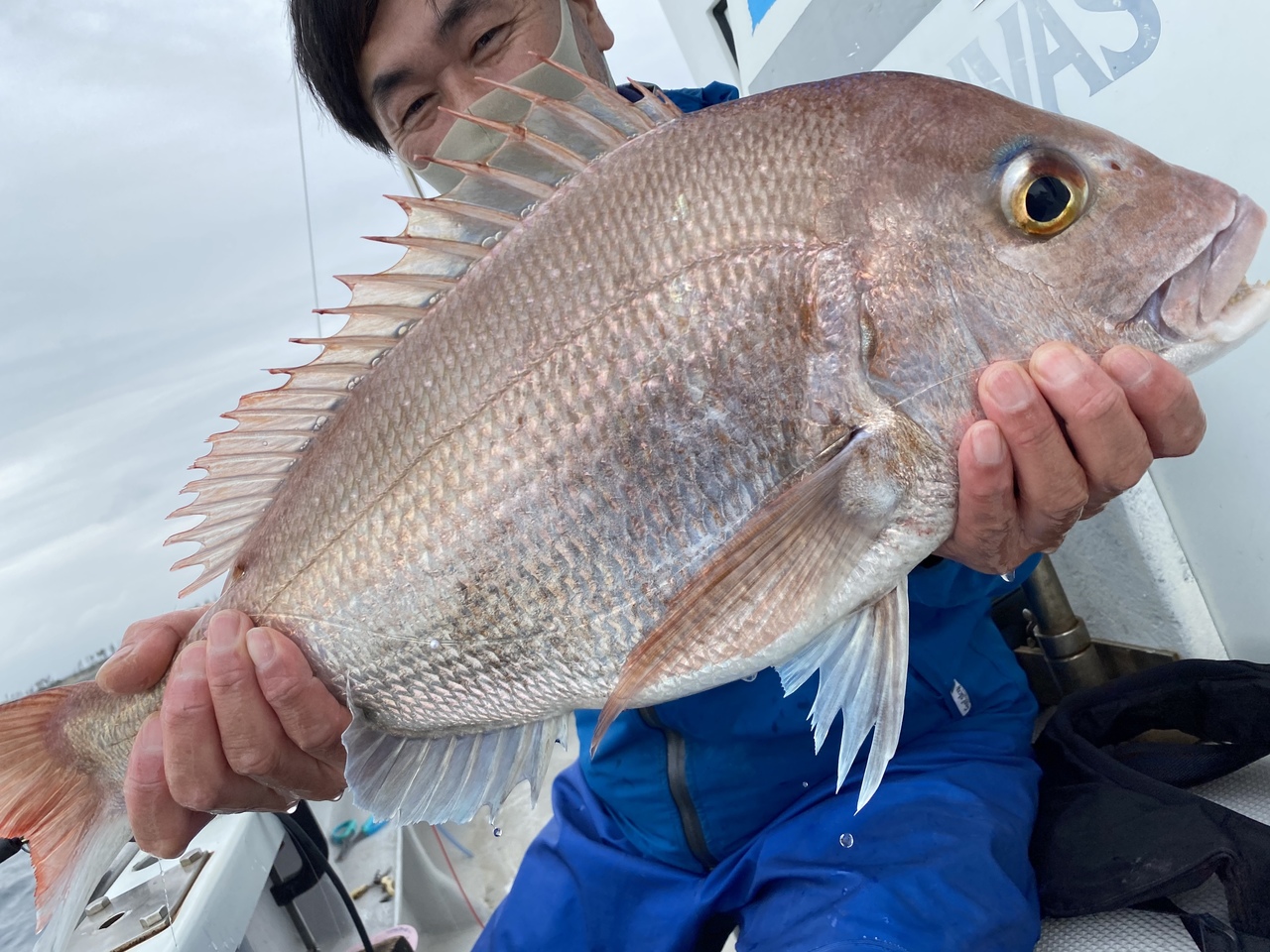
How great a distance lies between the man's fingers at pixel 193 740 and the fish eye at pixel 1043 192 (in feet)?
4.51

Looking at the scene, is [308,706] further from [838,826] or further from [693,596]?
[838,826]

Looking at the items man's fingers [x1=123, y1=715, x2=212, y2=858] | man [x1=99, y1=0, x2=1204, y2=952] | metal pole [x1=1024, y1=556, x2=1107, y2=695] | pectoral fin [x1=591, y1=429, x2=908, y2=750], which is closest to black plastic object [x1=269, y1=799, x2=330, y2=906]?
man [x1=99, y1=0, x2=1204, y2=952]

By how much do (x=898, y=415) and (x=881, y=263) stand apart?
0.19 m

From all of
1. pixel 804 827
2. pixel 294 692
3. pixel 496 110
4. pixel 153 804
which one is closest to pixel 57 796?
pixel 153 804

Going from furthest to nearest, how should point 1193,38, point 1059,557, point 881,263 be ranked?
point 1059,557
point 1193,38
point 881,263

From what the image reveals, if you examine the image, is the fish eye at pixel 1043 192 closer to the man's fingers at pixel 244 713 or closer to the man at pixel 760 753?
the man at pixel 760 753

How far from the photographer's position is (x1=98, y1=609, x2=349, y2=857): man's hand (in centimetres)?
117

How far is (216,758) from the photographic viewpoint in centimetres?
127

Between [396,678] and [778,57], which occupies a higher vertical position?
[778,57]

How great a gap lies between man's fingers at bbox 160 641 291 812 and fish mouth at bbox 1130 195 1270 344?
1469 millimetres

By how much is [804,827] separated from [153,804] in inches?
47.9

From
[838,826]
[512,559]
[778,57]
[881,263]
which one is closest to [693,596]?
[512,559]

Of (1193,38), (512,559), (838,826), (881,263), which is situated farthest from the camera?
(838,826)

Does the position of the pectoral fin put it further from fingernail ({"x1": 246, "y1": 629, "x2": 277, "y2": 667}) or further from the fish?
fingernail ({"x1": 246, "y1": 629, "x2": 277, "y2": 667})
